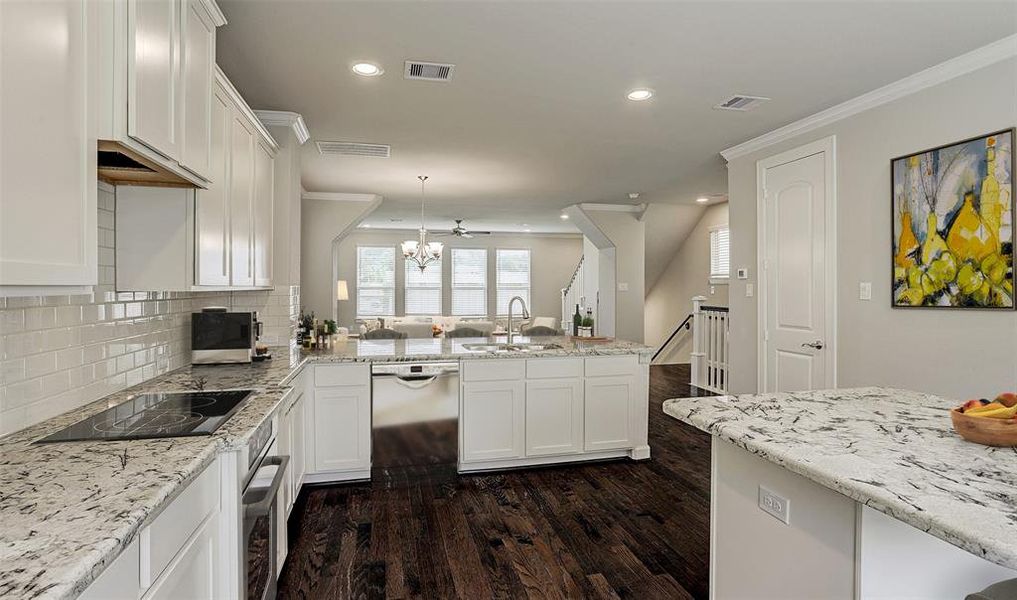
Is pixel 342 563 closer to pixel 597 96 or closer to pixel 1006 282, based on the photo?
pixel 597 96

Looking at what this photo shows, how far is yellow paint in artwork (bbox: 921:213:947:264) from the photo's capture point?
9.44 feet

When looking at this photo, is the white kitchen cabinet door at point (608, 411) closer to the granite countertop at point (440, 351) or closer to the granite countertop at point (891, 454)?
the granite countertop at point (440, 351)

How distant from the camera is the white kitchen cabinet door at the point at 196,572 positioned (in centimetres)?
116

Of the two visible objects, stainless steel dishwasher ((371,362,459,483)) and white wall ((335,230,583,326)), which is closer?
stainless steel dishwasher ((371,362,459,483))

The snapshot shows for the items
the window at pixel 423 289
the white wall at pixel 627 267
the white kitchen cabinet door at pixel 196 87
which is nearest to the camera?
the white kitchen cabinet door at pixel 196 87

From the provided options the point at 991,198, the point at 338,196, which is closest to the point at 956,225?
the point at 991,198

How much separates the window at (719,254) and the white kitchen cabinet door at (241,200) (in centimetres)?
670

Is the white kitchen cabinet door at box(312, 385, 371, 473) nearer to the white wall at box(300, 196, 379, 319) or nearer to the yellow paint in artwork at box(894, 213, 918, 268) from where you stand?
the yellow paint in artwork at box(894, 213, 918, 268)

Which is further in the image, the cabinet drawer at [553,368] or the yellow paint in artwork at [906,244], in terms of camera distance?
the cabinet drawer at [553,368]

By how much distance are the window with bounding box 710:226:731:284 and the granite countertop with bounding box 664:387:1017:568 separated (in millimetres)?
6085

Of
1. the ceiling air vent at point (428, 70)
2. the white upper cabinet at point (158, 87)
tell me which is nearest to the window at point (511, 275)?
the ceiling air vent at point (428, 70)

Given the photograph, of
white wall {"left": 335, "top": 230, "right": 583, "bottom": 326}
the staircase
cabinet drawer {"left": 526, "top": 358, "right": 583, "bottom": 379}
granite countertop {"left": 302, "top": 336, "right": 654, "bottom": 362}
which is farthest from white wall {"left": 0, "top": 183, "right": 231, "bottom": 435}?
white wall {"left": 335, "top": 230, "right": 583, "bottom": 326}

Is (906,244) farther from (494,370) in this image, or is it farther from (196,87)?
(196,87)

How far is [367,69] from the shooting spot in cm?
287
